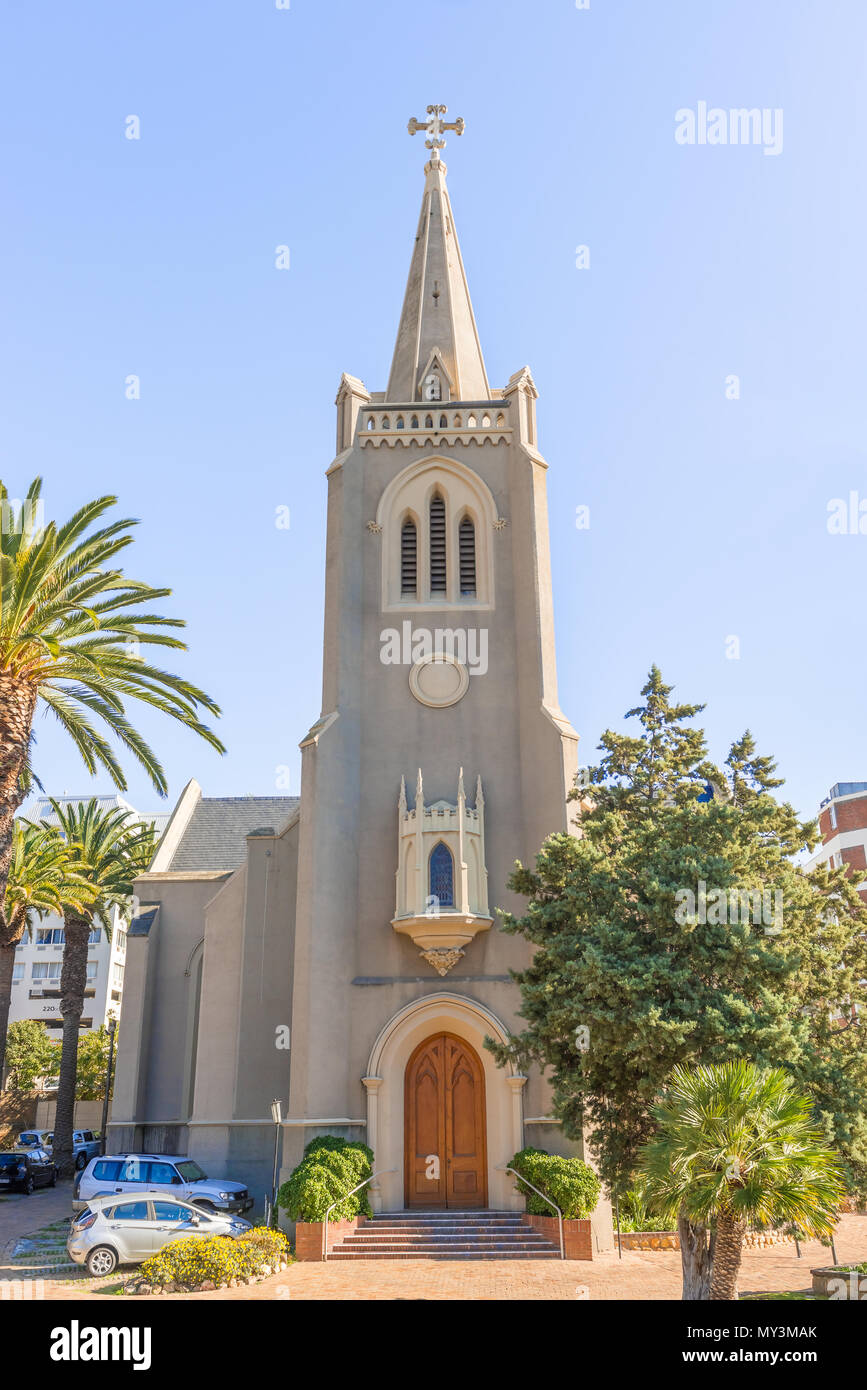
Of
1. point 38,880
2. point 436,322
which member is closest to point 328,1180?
point 38,880

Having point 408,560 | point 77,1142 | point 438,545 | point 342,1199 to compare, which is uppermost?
point 438,545

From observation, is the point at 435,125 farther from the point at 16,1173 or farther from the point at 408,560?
Result: the point at 16,1173

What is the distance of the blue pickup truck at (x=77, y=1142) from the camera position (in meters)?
39.9

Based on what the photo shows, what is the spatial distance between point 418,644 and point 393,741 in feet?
7.96

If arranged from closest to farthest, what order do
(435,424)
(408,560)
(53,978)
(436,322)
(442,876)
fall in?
(442,876), (408,560), (435,424), (436,322), (53,978)

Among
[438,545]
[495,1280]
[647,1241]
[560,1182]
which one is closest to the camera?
[495,1280]

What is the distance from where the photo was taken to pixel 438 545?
84.4 feet

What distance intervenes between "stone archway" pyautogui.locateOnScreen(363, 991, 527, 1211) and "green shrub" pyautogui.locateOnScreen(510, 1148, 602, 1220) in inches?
34.5

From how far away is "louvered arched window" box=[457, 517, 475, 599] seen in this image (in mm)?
25391

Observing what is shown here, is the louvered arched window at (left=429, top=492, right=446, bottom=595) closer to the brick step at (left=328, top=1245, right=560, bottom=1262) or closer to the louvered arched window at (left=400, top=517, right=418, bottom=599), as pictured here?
the louvered arched window at (left=400, top=517, right=418, bottom=599)

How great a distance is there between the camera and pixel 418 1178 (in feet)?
68.9

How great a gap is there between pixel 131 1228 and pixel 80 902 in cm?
2108
